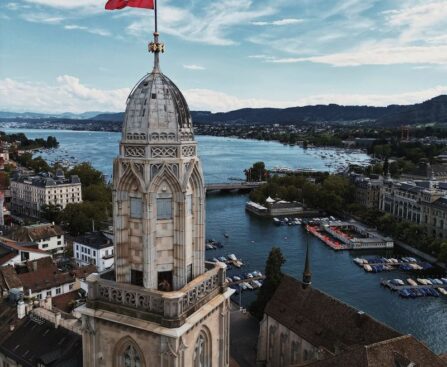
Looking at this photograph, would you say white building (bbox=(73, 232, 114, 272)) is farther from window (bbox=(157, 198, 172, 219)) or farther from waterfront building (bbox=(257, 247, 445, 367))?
window (bbox=(157, 198, 172, 219))

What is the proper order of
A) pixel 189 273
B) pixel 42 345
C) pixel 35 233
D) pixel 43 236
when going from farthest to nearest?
pixel 43 236, pixel 35 233, pixel 42 345, pixel 189 273

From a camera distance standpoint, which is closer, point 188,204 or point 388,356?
point 188,204

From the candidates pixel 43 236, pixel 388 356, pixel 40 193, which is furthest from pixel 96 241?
pixel 40 193

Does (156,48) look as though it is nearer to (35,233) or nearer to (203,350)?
(203,350)

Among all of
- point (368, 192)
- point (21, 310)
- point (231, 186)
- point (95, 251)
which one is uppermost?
point (21, 310)

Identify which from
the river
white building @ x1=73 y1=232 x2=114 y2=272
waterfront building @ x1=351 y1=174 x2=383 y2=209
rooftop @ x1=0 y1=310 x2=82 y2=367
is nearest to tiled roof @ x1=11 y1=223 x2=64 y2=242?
white building @ x1=73 y1=232 x2=114 y2=272

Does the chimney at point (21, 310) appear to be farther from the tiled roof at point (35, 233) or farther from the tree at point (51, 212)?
the tree at point (51, 212)

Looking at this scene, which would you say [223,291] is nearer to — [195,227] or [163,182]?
[195,227]

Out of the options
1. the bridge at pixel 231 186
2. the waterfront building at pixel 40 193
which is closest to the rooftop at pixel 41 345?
the waterfront building at pixel 40 193
